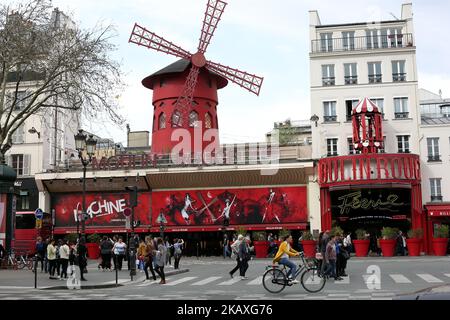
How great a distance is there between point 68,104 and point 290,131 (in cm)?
3645

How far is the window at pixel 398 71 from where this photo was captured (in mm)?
36406

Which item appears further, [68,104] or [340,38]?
[340,38]

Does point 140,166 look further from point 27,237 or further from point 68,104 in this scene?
point 68,104

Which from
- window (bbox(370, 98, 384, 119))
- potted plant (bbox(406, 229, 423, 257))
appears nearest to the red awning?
potted plant (bbox(406, 229, 423, 257))

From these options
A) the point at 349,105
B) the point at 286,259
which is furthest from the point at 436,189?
the point at 286,259

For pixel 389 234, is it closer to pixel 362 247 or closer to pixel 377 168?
pixel 362 247

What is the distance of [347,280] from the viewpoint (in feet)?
55.8

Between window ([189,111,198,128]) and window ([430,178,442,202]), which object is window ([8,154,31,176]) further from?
window ([430,178,442,202])

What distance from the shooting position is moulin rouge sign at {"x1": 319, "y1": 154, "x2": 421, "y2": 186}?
109 ft

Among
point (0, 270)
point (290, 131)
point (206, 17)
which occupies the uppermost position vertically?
point (206, 17)

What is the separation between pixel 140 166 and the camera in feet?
126

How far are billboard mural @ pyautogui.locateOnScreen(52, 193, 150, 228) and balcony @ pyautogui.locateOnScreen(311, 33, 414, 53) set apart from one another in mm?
15238

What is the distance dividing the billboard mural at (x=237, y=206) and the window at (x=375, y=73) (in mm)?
8282
